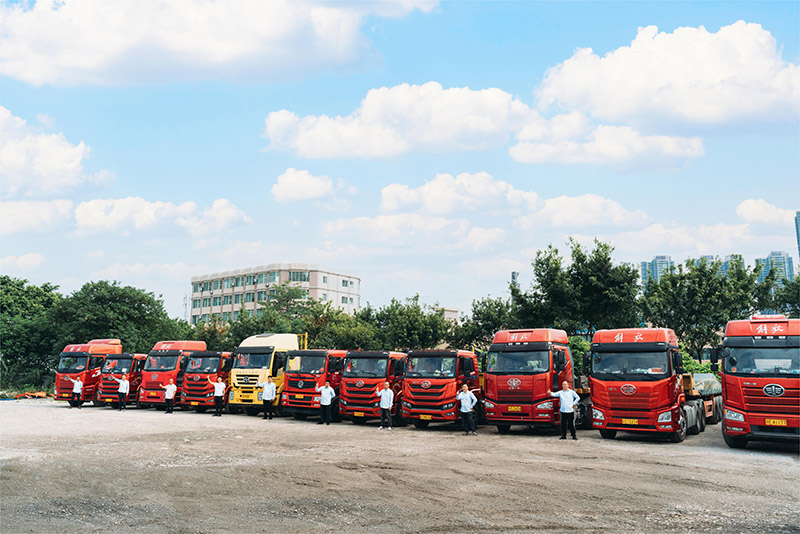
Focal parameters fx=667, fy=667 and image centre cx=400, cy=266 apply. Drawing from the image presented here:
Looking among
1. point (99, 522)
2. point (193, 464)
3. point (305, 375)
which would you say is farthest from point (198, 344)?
point (99, 522)

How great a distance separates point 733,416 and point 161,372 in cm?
2310

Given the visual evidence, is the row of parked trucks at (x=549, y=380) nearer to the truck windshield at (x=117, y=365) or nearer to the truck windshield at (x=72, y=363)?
the truck windshield at (x=117, y=365)

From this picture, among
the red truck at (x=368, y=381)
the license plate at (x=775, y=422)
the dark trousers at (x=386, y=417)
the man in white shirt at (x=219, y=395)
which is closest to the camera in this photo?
the license plate at (x=775, y=422)

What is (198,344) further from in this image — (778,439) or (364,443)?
(778,439)

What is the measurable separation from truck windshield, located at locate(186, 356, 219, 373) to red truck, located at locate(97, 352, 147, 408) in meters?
5.47

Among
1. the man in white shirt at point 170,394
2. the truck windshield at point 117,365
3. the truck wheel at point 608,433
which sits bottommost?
the truck wheel at point 608,433

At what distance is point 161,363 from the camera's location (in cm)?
2984

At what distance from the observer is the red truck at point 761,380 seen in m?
15.1

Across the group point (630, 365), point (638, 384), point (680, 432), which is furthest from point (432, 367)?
point (680, 432)

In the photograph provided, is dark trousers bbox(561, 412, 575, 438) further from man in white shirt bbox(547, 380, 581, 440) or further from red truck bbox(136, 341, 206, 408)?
red truck bbox(136, 341, 206, 408)

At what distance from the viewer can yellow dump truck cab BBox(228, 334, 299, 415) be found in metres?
26.0

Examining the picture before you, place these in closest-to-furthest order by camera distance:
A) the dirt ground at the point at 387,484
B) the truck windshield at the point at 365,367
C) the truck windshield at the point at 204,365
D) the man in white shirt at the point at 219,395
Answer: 1. the dirt ground at the point at 387,484
2. the truck windshield at the point at 365,367
3. the man in white shirt at the point at 219,395
4. the truck windshield at the point at 204,365

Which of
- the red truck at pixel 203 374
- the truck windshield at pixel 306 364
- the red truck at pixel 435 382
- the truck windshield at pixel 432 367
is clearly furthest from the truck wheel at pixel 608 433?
the red truck at pixel 203 374

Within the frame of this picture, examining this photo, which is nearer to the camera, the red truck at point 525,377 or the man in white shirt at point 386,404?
the red truck at point 525,377
